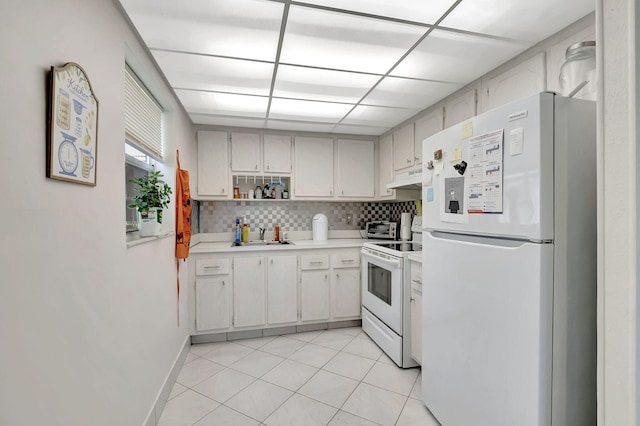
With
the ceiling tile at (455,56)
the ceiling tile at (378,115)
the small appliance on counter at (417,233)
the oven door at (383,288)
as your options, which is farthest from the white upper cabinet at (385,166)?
the ceiling tile at (455,56)

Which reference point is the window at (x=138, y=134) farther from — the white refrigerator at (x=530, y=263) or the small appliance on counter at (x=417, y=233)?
the small appliance on counter at (x=417, y=233)

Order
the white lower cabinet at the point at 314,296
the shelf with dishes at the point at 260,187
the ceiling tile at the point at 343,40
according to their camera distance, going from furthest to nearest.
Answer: the shelf with dishes at the point at 260,187 → the white lower cabinet at the point at 314,296 → the ceiling tile at the point at 343,40

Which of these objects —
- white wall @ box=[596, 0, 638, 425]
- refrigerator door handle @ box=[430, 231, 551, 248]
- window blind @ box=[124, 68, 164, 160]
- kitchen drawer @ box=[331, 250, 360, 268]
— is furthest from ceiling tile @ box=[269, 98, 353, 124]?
white wall @ box=[596, 0, 638, 425]

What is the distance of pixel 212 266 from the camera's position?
9.05 feet

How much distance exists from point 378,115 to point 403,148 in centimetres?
46

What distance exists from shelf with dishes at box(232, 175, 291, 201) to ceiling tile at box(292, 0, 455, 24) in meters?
2.18

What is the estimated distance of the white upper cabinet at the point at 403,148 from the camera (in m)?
2.87

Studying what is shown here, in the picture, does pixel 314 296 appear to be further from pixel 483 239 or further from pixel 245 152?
pixel 483 239

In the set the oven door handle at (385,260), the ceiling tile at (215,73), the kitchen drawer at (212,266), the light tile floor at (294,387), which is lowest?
the light tile floor at (294,387)

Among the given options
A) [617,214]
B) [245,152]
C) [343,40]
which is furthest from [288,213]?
[617,214]

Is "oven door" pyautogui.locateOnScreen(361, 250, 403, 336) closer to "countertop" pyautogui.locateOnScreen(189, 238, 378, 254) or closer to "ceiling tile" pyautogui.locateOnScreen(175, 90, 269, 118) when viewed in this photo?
"countertop" pyautogui.locateOnScreen(189, 238, 378, 254)

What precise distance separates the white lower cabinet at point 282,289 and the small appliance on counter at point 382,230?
1080 mm

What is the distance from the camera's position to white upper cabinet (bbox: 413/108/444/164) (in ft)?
8.04

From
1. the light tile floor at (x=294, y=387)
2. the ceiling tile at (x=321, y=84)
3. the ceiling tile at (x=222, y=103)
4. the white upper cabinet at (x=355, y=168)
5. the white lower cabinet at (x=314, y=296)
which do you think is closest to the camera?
the light tile floor at (x=294, y=387)
